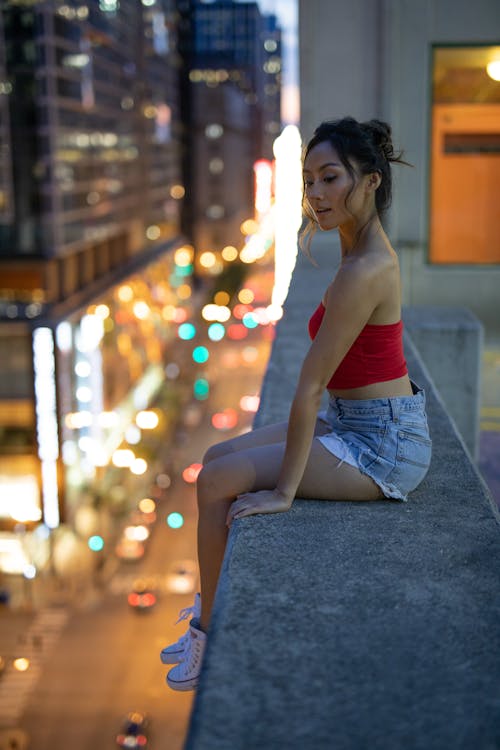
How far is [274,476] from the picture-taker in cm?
336

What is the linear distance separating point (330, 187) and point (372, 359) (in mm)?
636

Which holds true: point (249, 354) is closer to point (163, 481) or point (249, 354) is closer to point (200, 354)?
point (200, 354)

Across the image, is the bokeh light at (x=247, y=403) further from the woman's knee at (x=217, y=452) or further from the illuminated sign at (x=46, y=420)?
the woman's knee at (x=217, y=452)

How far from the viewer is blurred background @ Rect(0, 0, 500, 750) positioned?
865 centimetres

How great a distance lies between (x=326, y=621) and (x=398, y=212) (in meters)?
6.75

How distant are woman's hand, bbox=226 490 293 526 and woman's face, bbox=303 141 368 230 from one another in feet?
3.24

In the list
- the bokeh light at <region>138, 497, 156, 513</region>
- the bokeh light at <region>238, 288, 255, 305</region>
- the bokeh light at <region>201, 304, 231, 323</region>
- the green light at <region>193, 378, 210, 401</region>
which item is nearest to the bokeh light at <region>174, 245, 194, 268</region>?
the bokeh light at <region>201, 304, 231, 323</region>

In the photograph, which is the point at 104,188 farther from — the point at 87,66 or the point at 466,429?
the point at 466,429

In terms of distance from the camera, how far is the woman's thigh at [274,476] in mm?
3334

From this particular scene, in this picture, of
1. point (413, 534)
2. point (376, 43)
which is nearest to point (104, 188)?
point (376, 43)

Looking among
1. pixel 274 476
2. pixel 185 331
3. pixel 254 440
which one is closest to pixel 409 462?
pixel 274 476

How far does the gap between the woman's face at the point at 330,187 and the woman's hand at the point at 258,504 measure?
986 mm

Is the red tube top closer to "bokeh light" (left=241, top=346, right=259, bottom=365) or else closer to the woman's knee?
the woman's knee

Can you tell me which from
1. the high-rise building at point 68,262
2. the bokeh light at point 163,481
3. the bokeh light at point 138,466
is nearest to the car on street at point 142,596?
the high-rise building at point 68,262
